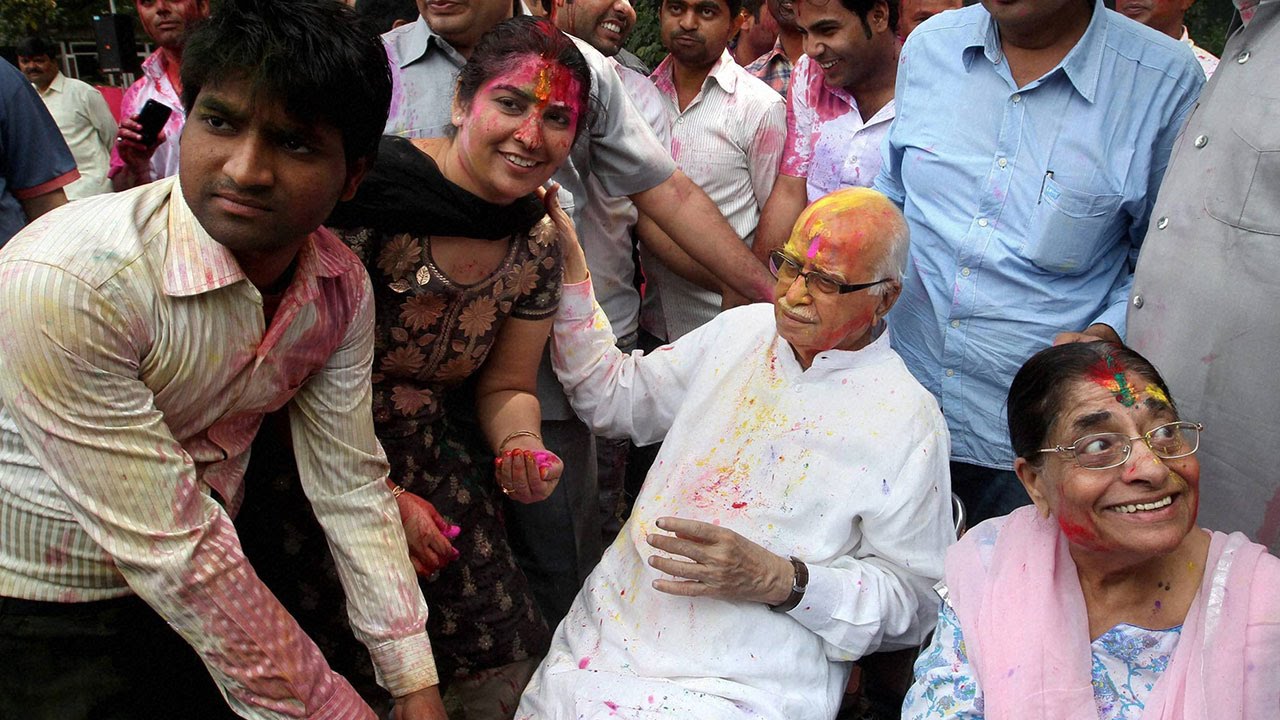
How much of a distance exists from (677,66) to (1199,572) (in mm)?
2918

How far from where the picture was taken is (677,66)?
429 cm

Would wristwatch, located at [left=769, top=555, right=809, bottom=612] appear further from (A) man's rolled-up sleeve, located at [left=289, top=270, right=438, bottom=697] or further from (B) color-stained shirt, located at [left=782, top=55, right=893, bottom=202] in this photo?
(B) color-stained shirt, located at [left=782, top=55, right=893, bottom=202]

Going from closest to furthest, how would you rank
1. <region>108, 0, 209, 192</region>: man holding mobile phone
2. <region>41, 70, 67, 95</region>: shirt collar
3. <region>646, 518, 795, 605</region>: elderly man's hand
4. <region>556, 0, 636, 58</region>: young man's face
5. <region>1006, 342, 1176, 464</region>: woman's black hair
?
<region>1006, 342, 1176, 464</region>: woman's black hair → <region>646, 518, 795, 605</region>: elderly man's hand → <region>108, 0, 209, 192</region>: man holding mobile phone → <region>556, 0, 636, 58</region>: young man's face → <region>41, 70, 67, 95</region>: shirt collar

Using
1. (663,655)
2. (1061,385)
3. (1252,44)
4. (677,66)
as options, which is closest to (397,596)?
(663,655)

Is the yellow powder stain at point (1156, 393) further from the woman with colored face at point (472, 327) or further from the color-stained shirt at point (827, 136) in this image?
the color-stained shirt at point (827, 136)

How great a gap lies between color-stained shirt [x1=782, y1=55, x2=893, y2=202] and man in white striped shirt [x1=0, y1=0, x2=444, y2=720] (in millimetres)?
2042

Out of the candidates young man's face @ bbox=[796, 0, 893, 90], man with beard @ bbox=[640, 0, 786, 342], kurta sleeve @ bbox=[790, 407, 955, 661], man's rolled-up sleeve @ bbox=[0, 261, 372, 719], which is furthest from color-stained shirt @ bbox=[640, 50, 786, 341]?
man's rolled-up sleeve @ bbox=[0, 261, 372, 719]

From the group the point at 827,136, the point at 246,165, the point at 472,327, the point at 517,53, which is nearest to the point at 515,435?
the point at 472,327

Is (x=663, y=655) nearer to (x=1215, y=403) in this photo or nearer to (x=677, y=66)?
(x=1215, y=403)

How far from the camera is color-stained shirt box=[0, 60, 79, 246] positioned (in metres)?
3.70

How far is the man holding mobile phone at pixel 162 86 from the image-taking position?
390cm

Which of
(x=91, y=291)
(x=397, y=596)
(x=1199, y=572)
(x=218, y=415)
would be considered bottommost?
(x=397, y=596)

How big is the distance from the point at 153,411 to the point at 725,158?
→ 107 inches

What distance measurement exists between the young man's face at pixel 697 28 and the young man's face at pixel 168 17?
1.89 metres
